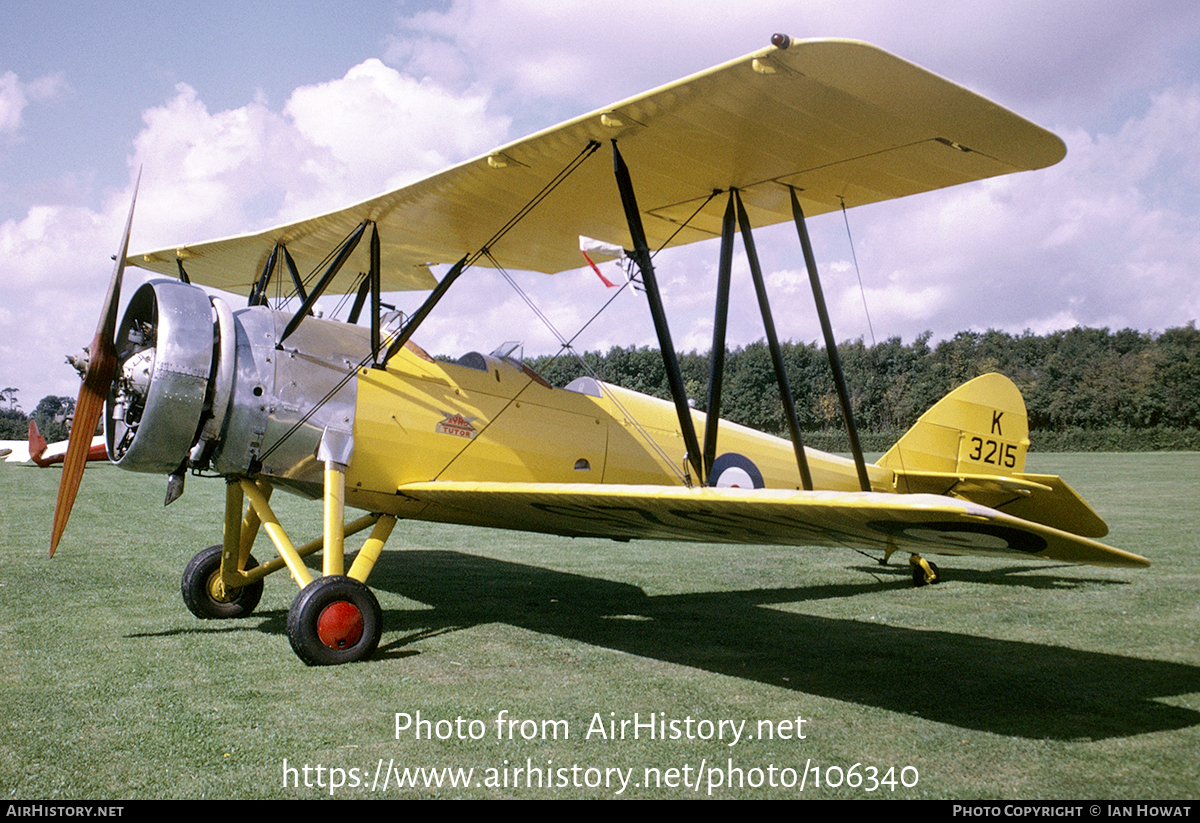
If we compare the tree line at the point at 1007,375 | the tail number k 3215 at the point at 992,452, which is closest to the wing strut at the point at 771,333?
the tail number k 3215 at the point at 992,452

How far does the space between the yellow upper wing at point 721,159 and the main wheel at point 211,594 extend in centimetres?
259

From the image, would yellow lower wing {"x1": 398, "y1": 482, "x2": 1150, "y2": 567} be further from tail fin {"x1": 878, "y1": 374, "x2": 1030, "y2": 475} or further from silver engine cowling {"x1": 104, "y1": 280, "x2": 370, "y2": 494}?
tail fin {"x1": 878, "y1": 374, "x2": 1030, "y2": 475}

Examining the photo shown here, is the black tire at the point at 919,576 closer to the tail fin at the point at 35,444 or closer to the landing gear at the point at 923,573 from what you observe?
the landing gear at the point at 923,573

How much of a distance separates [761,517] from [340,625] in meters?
2.43

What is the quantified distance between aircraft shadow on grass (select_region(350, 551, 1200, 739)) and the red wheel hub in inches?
14.2

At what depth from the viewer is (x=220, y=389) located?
4961 mm

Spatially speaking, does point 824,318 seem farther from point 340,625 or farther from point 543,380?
point 340,625

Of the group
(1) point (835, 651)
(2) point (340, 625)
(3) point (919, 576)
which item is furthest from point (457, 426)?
(3) point (919, 576)

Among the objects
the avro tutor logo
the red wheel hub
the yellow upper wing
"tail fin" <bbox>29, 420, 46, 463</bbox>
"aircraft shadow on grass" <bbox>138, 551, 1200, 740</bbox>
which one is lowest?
"aircraft shadow on grass" <bbox>138, 551, 1200, 740</bbox>

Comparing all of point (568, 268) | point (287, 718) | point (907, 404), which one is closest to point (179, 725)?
point (287, 718)

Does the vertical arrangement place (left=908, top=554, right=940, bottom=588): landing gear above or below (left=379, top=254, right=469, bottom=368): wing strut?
below

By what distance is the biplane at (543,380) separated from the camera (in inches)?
Result: 155

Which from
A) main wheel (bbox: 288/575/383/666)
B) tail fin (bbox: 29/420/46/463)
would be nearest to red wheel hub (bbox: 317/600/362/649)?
main wheel (bbox: 288/575/383/666)

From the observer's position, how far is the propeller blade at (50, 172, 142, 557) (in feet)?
16.1
